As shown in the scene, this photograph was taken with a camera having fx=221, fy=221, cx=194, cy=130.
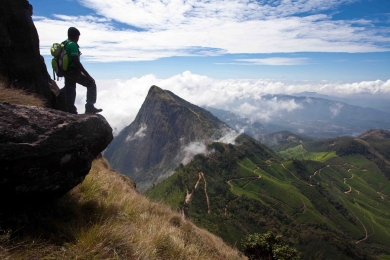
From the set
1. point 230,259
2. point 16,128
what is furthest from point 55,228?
point 230,259

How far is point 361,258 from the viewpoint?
133750 mm

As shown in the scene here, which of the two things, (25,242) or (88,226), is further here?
(88,226)

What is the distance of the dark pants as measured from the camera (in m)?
10.9

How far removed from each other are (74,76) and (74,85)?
30.4 inches

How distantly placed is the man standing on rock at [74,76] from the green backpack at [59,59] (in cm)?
18

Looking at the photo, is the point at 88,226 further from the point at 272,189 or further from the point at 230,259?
the point at 272,189

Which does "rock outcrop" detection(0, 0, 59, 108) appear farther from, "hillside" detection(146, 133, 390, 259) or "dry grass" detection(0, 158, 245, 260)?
"hillside" detection(146, 133, 390, 259)

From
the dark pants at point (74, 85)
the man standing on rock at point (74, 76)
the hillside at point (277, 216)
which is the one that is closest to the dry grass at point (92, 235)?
the man standing on rock at point (74, 76)

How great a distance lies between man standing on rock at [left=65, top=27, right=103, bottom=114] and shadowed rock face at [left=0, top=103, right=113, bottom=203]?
167 inches

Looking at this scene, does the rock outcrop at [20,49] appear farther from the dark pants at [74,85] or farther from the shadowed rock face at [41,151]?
the shadowed rock face at [41,151]

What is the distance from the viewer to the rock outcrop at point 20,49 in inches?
425

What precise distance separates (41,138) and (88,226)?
9.00 feet

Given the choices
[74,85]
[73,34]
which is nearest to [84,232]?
[74,85]

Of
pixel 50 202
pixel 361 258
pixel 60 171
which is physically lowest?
pixel 361 258
